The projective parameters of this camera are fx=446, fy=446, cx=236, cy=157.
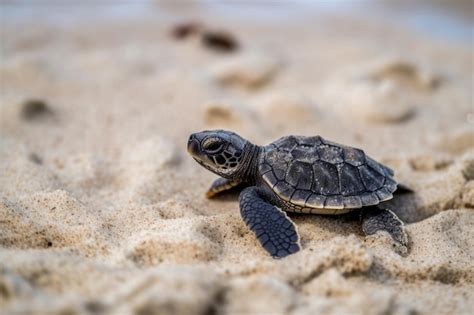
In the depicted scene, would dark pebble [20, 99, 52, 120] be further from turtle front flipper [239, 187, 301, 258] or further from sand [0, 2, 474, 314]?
turtle front flipper [239, 187, 301, 258]

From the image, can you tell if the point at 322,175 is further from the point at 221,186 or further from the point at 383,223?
the point at 221,186

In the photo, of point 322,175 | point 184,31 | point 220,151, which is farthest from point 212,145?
point 184,31

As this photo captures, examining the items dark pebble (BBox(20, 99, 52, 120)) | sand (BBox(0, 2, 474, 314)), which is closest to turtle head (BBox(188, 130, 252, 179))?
sand (BBox(0, 2, 474, 314))

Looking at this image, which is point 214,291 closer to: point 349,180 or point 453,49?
point 349,180

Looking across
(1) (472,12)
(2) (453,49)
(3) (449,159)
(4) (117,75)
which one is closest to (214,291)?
(3) (449,159)

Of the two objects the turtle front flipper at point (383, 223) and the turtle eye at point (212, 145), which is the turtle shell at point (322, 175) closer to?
the turtle front flipper at point (383, 223)

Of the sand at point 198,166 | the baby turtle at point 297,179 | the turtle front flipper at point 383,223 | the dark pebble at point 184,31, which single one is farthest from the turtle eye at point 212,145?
the dark pebble at point 184,31

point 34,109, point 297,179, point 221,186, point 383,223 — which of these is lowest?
point 34,109

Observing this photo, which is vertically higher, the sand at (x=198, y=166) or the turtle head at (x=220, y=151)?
Result: the turtle head at (x=220, y=151)
